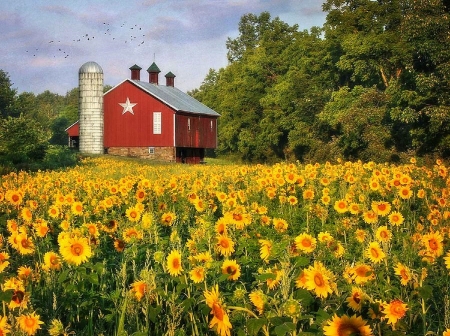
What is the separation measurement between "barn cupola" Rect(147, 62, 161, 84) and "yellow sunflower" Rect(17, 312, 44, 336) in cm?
4728

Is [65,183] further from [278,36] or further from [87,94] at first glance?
[278,36]

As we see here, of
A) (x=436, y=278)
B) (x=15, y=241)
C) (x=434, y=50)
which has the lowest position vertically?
(x=436, y=278)

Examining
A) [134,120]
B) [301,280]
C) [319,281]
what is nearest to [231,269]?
[301,280]

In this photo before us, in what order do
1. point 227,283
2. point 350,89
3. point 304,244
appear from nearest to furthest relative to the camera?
1. point 304,244
2. point 227,283
3. point 350,89

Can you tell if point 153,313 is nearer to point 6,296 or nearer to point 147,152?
point 6,296

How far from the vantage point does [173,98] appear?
45.7m

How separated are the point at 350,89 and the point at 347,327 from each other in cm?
4056

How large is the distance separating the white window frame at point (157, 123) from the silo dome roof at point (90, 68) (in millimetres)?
7234

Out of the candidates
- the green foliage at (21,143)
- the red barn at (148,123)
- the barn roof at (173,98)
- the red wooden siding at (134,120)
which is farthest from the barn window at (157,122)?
the green foliage at (21,143)

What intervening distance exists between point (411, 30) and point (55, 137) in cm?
6817

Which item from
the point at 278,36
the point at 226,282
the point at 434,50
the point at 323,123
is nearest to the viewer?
the point at 226,282

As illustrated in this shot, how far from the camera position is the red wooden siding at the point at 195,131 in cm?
4322

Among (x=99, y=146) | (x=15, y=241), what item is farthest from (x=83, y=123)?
(x=15, y=241)

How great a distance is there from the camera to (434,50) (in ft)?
77.2
